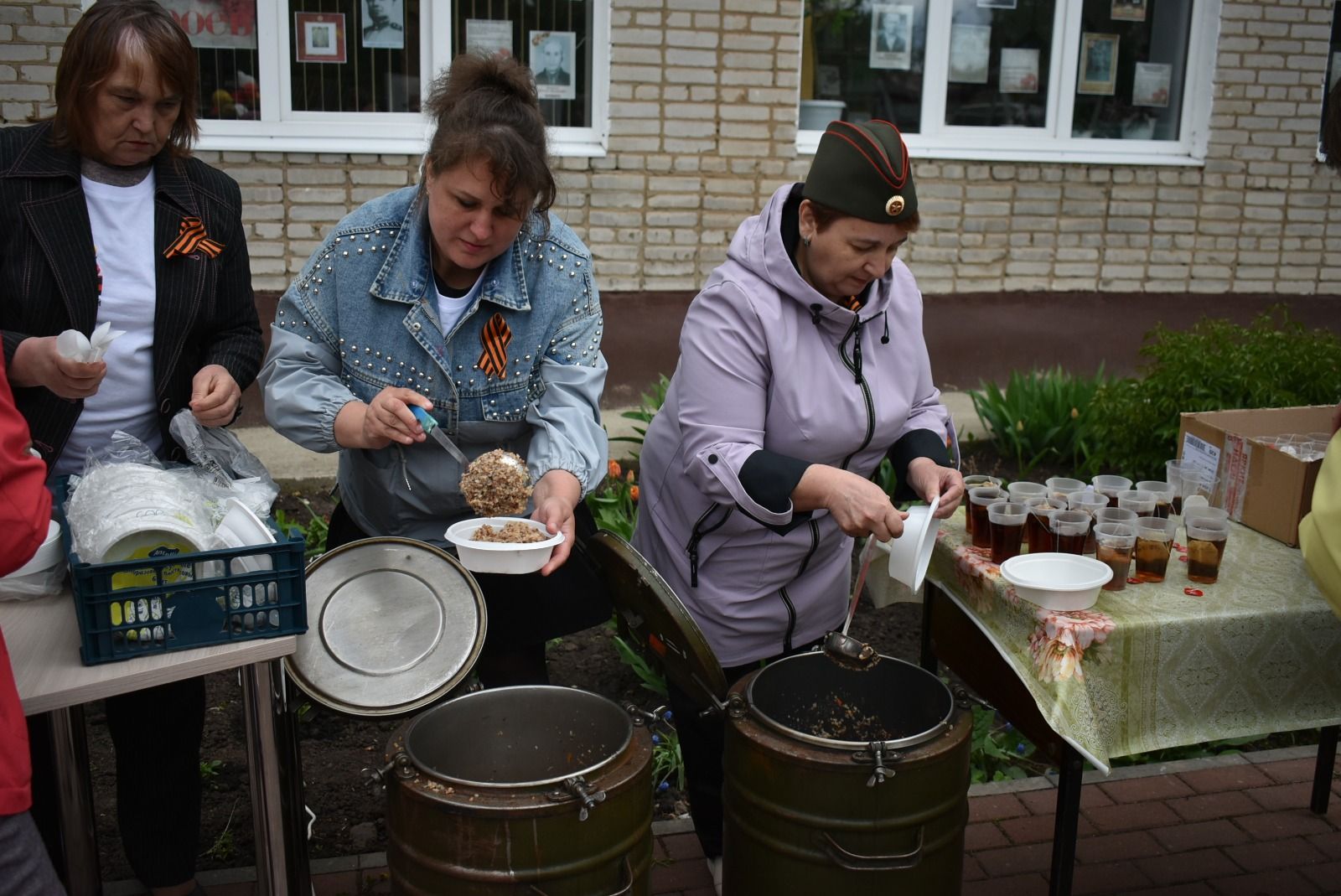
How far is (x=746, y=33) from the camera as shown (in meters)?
6.83

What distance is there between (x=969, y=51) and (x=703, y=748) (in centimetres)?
571

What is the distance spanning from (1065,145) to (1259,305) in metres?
1.67

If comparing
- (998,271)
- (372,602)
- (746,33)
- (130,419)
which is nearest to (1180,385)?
(998,271)

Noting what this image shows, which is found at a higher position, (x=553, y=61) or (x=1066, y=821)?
(x=553, y=61)

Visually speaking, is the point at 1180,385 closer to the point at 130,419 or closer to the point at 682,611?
the point at 682,611

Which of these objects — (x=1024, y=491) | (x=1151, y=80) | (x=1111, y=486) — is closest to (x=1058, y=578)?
(x=1024, y=491)

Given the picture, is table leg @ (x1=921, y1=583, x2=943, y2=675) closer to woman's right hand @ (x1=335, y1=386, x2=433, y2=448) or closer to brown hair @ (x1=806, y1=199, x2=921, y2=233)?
brown hair @ (x1=806, y1=199, x2=921, y2=233)

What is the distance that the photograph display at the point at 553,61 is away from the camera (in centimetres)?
686

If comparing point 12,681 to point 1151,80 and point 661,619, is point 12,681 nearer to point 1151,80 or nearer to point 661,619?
point 661,619

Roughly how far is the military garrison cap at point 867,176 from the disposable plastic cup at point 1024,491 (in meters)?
0.76

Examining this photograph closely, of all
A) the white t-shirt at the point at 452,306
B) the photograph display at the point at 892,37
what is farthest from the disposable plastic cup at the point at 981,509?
the photograph display at the point at 892,37

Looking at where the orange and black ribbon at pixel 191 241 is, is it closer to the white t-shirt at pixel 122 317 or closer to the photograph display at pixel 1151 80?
the white t-shirt at pixel 122 317

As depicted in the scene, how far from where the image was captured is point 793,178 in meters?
7.12

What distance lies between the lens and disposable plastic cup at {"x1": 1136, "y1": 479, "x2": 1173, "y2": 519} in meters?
3.06
